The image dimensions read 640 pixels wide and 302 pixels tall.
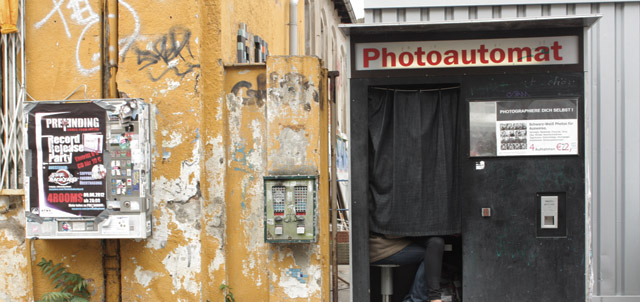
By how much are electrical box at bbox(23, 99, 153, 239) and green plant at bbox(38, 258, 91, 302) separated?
0.49 metres

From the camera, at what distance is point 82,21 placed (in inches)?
238

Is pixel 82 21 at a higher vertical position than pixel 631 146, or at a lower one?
higher

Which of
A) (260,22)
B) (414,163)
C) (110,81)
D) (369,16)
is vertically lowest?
(414,163)

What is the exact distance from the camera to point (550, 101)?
5781 millimetres

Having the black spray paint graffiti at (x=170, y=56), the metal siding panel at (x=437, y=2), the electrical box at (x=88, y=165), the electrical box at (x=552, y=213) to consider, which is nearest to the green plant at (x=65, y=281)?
the electrical box at (x=88, y=165)

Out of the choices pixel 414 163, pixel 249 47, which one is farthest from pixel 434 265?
pixel 249 47

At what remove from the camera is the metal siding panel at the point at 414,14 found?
6.42m

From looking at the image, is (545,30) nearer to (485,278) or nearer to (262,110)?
(485,278)

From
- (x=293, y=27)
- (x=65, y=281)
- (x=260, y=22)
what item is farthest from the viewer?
(x=293, y=27)

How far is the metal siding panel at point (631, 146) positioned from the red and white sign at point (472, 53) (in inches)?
50.2

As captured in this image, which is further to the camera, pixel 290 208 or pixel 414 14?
pixel 414 14

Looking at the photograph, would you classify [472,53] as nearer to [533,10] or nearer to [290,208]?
[533,10]

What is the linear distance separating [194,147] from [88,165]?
0.96 m

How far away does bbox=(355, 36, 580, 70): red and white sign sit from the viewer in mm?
5781
